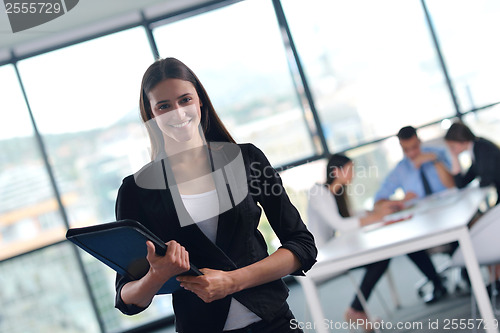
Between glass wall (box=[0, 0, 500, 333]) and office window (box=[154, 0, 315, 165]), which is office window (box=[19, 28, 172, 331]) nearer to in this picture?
glass wall (box=[0, 0, 500, 333])

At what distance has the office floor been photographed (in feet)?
12.8

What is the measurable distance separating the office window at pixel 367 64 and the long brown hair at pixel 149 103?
5.05 m

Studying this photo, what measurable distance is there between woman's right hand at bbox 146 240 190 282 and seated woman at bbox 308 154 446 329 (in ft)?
9.26

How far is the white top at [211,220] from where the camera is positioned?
117 centimetres

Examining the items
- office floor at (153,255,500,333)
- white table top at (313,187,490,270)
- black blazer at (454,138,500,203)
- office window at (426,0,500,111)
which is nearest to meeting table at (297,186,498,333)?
white table top at (313,187,490,270)

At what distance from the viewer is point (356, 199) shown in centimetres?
638

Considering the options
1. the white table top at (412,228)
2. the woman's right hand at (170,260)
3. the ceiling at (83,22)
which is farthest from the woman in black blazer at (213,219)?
the ceiling at (83,22)

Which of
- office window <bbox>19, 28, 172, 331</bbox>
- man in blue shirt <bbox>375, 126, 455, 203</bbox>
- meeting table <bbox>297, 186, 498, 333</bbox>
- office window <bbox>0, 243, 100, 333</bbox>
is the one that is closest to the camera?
meeting table <bbox>297, 186, 498, 333</bbox>

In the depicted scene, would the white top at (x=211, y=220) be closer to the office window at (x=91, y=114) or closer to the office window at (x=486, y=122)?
the office window at (x=91, y=114)

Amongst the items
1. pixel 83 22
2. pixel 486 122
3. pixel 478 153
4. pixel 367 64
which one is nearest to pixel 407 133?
pixel 478 153

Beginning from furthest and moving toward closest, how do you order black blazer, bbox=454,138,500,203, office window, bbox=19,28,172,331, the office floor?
office window, bbox=19,28,172,331, black blazer, bbox=454,138,500,203, the office floor

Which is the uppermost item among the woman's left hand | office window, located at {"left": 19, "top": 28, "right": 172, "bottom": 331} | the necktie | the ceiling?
the ceiling

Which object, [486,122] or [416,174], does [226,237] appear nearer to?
[416,174]

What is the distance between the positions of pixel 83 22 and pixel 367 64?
300 cm
